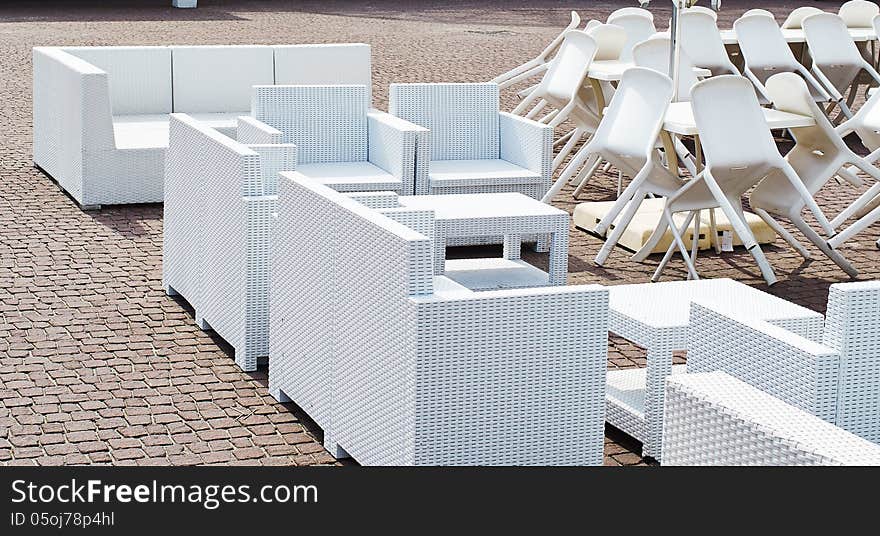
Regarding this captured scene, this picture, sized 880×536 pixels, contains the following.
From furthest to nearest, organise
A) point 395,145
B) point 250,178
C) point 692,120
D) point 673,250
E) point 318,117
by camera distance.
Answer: point 318,117 → point 395,145 → point 673,250 → point 692,120 → point 250,178

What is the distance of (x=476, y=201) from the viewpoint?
21.8 ft

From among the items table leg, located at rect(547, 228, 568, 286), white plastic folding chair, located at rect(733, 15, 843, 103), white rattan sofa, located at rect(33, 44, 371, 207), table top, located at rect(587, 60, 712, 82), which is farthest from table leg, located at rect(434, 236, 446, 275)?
white plastic folding chair, located at rect(733, 15, 843, 103)

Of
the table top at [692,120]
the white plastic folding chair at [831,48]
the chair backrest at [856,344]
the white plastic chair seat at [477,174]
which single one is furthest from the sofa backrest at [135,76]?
the chair backrest at [856,344]

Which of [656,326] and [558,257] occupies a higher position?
[656,326]

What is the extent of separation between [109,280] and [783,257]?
11.3 feet

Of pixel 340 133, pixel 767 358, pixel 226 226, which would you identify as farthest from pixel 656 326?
pixel 340 133

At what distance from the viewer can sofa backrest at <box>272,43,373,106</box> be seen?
9695mm

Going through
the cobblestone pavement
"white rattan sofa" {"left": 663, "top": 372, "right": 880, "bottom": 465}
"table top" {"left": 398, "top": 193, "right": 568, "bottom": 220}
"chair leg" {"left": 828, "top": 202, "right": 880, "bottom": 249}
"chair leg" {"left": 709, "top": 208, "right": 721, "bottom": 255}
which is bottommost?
the cobblestone pavement

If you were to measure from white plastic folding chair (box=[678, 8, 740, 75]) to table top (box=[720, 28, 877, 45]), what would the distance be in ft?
1.71

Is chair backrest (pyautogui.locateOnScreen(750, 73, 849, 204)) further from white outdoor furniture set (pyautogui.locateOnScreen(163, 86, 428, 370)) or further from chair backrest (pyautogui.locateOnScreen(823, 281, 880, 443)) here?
chair backrest (pyautogui.locateOnScreen(823, 281, 880, 443))

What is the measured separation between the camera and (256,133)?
6648 millimetres

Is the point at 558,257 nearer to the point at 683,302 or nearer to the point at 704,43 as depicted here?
the point at 683,302

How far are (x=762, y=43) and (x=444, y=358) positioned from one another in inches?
287

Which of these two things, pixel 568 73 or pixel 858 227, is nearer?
pixel 858 227
